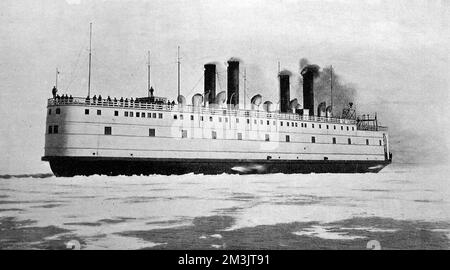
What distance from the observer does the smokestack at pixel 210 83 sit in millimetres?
14803

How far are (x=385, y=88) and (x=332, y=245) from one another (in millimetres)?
6709

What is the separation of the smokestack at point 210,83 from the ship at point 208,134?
0.05 metres

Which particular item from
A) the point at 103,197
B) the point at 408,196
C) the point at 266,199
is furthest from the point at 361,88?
the point at 103,197

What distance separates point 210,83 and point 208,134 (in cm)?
241

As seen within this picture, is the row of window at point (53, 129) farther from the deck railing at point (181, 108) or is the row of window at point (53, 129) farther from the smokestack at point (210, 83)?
the smokestack at point (210, 83)

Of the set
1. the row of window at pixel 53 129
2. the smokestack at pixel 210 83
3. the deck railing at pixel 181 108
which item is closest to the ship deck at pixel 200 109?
the deck railing at pixel 181 108

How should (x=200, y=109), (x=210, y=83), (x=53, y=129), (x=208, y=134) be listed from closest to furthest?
(x=53, y=129)
(x=210, y=83)
(x=200, y=109)
(x=208, y=134)

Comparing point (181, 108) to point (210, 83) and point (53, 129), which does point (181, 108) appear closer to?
point (210, 83)

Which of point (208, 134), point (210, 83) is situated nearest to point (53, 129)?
point (210, 83)

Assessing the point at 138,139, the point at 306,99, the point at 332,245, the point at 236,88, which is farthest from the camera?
the point at 306,99

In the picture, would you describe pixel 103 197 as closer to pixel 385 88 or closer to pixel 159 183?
pixel 159 183

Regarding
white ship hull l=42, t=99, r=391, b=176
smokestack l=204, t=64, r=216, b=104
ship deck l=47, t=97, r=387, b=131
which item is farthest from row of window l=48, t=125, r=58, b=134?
smokestack l=204, t=64, r=216, b=104

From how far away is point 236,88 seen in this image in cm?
2041

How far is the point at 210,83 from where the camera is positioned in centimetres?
1778
